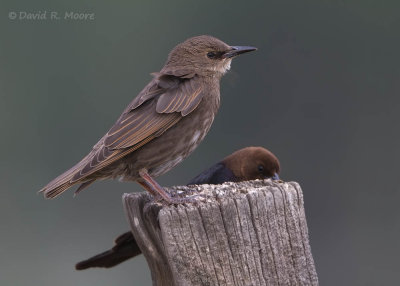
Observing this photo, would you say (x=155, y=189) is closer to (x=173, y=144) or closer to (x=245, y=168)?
(x=173, y=144)

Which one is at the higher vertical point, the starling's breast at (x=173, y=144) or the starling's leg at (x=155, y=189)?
the starling's breast at (x=173, y=144)

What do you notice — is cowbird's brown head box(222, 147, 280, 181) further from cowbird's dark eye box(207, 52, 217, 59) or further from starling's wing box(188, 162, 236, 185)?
cowbird's dark eye box(207, 52, 217, 59)

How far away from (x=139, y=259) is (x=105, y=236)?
62cm

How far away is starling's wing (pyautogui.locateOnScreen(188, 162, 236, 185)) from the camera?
24.8 ft

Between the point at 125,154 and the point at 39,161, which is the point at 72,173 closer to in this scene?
the point at 125,154

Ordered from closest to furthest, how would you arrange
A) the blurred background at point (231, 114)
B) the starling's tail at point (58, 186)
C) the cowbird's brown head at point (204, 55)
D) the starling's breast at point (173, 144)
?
1. the starling's tail at point (58, 186)
2. the starling's breast at point (173, 144)
3. the cowbird's brown head at point (204, 55)
4. the blurred background at point (231, 114)

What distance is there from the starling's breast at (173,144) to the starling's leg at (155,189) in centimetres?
6

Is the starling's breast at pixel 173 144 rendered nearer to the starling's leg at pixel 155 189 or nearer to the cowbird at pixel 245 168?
the starling's leg at pixel 155 189

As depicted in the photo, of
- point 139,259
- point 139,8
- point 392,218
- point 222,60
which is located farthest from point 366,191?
point 222,60

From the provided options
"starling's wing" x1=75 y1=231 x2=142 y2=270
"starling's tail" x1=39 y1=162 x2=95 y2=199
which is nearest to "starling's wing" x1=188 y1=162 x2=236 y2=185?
"starling's wing" x1=75 y1=231 x2=142 y2=270

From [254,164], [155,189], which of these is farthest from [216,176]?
[155,189]

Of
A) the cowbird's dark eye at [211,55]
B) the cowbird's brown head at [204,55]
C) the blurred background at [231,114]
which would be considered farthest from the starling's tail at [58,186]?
the blurred background at [231,114]

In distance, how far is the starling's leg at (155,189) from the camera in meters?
4.05

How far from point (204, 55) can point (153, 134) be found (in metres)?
0.96
